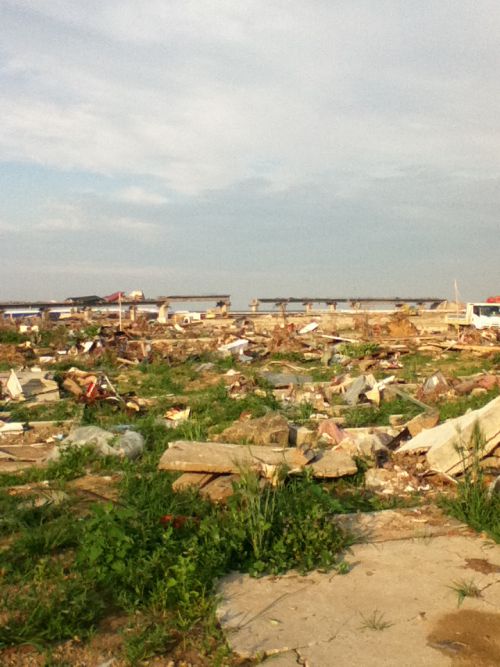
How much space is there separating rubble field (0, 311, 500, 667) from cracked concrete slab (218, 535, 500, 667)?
0.04 ft

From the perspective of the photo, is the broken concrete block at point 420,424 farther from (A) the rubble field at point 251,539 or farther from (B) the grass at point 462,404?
(B) the grass at point 462,404

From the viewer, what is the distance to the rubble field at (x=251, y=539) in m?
3.05

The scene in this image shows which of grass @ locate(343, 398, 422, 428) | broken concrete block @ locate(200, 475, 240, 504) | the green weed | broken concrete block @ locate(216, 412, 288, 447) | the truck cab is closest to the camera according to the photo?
broken concrete block @ locate(200, 475, 240, 504)

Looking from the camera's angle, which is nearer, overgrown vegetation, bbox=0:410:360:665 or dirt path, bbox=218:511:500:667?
dirt path, bbox=218:511:500:667

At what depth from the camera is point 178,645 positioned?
3037 mm

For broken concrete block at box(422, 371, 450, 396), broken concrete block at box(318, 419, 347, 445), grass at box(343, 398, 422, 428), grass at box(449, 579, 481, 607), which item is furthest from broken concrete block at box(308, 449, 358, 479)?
broken concrete block at box(422, 371, 450, 396)

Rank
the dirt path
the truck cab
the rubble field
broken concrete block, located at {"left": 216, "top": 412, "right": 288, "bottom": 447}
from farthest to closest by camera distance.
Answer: the truck cab
broken concrete block, located at {"left": 216, "top": 412, "right": 288, "bottom": 447}
the rubble field
the dirt path

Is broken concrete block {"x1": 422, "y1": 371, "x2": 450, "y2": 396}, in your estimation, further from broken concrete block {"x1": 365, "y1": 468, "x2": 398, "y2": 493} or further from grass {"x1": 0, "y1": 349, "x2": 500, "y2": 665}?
grass {"x1": 0, "y1": 349, "x2": 500, "y2": 665}

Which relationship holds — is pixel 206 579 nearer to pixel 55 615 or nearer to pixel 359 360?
pixel 55 615

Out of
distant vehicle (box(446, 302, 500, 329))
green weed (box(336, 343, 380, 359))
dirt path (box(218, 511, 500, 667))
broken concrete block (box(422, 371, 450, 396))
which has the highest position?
distant vehicle (box(446, 302, 500, 329))

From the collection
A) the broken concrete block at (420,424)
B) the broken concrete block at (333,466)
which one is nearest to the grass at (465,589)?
the broken concrete block at (333,466)

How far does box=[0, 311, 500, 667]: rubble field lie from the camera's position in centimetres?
305

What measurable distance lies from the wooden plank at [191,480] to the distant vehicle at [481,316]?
64.1 feet

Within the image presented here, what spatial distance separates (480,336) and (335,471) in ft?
47.7
